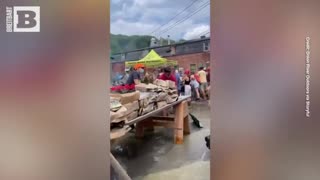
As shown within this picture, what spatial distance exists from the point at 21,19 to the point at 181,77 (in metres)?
1.35

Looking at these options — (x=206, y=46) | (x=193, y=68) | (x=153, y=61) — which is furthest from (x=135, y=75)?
(x=206, y=46)

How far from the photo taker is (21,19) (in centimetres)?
148

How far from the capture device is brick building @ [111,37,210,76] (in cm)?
170

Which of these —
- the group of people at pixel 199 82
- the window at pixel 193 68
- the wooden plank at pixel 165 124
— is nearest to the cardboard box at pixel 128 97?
the group of people at pixel 199 82

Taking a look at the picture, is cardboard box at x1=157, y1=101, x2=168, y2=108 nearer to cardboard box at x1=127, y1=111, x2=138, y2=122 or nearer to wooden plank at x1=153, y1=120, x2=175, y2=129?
wooden plank at x1=153, y1=120, x2=175, y2=129

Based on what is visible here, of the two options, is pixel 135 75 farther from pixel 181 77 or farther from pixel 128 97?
pixel 181 77

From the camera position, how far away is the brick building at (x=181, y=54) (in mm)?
1703

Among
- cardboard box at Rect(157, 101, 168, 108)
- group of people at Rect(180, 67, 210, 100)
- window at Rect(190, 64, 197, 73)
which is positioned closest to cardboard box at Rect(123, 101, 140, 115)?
group of people at Rect(180, 67, 210, 100)

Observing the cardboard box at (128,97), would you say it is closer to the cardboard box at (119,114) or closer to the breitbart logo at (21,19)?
the cardboard box at (119,114)

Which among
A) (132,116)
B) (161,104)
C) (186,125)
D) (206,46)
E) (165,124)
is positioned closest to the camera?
(206,46)

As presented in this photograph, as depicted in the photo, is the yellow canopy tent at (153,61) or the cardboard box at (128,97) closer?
the yellow canopy tent at (153,61)

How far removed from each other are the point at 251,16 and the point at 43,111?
1044 millimetres

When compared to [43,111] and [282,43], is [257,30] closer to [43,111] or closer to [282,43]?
[282,43]

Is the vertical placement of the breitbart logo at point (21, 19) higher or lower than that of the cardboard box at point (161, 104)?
higher
